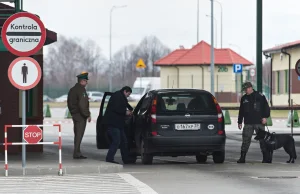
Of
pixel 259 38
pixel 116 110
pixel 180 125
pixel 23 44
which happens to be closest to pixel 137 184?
pixel 23 44

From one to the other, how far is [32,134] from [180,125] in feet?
13.0

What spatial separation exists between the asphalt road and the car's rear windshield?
3.74ft

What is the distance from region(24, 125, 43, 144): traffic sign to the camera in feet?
56.8

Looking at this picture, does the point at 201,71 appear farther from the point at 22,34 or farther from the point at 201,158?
the point at 22,34

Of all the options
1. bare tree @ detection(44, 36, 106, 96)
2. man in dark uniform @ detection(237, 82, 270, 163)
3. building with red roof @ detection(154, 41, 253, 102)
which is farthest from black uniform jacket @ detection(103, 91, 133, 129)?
bare tree @ detection(44, 36, 106, 96)

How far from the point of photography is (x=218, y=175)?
694 inches

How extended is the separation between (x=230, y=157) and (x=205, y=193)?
9730 mm

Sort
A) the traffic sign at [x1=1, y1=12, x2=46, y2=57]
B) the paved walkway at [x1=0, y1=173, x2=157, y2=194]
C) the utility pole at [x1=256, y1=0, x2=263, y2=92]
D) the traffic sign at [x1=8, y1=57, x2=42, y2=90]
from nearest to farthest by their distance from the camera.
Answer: the paved walkway at [x1=0, y1=173, x2=157, y2=194]
the traffic sign at [x1=8, y1=57, x2=42, y2=90]
the traffic sign at [x1=1, y1=12, x2=46, y2=57]
the utility pole at [x1=256, y1=0, x2=263, y2=92]

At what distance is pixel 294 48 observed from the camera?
185ft

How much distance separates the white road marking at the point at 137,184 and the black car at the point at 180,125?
104 inches

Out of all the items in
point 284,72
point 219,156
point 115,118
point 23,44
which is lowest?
point 219,156

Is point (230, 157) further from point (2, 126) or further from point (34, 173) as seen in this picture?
point (34, 173)

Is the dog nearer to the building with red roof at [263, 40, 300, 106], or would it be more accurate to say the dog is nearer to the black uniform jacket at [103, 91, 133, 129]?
the black uniform jacket at [103, 91, 133, 129]

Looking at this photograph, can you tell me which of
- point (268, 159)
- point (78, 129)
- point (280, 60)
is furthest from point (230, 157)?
point (280, 60)
